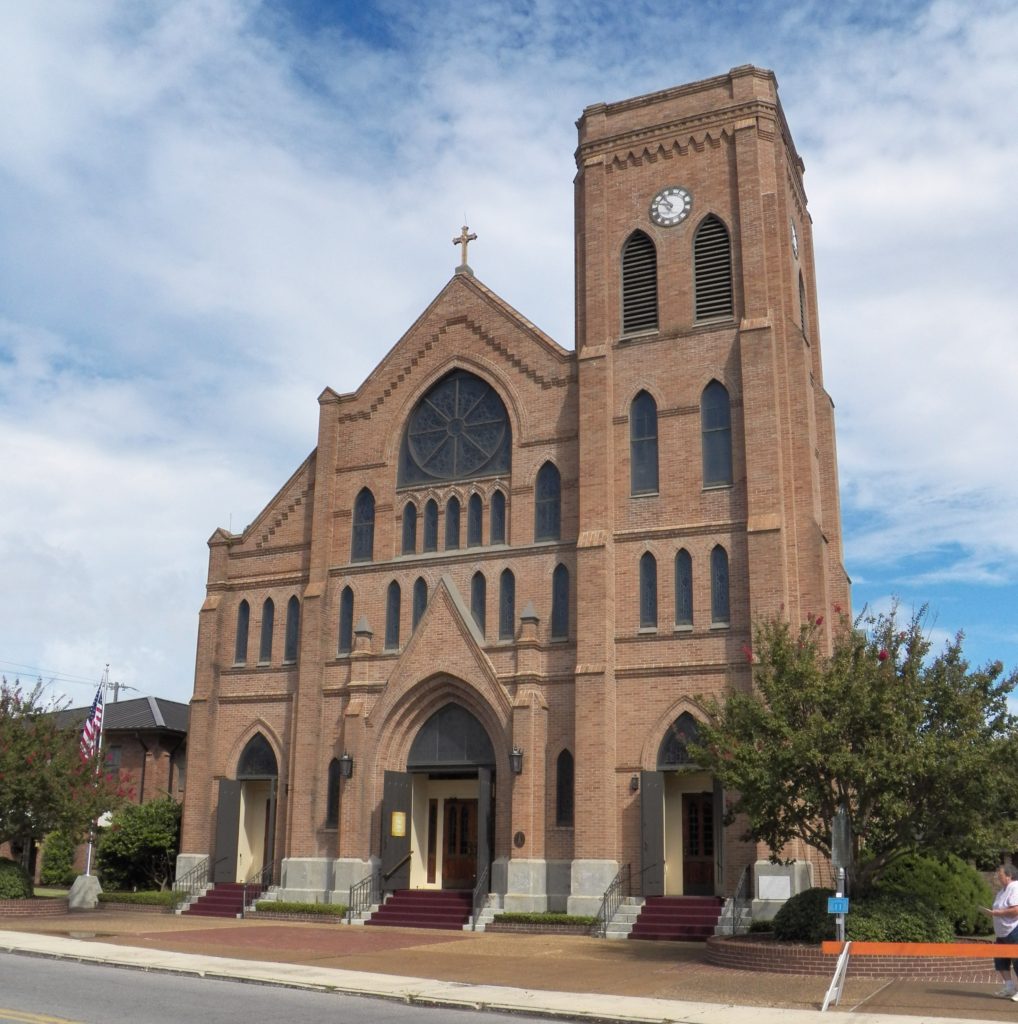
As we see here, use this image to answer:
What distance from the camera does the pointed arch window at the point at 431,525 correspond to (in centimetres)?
3142

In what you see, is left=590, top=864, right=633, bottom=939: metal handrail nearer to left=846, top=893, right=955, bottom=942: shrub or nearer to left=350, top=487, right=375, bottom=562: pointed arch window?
left=846, top=893, right=955, bottom=942: shrub

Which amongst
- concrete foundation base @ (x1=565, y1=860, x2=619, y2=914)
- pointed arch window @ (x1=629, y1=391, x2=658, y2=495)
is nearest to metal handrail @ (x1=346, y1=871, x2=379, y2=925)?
concrete foundation base @ (x1=565, y1=860, x2=619, y2=914)

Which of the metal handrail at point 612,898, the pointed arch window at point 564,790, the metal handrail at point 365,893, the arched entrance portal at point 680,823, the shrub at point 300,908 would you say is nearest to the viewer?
the metal handrail at point 612,898

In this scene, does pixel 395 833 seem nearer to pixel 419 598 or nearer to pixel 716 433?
pixel 419 598

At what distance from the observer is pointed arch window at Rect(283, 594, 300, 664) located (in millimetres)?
32531

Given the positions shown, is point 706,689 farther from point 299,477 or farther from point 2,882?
point 2,882

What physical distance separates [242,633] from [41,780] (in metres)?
7.98

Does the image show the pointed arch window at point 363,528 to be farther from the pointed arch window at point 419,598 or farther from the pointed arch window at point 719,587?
the pointed arch window at point 719,587

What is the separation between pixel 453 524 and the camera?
31312 mm

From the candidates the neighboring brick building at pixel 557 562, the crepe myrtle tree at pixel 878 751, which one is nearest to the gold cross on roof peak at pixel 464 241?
the neighboring brick building at pixel 557 562

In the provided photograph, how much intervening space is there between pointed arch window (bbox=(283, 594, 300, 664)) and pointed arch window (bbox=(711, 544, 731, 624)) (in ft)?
37.9

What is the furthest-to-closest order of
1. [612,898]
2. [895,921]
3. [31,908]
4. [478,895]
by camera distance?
[478,895], [31,908], [612,898], [895,921]

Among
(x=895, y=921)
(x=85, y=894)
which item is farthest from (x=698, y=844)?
(x=85, y=894)

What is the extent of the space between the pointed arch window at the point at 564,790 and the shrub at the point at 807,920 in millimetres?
8892
